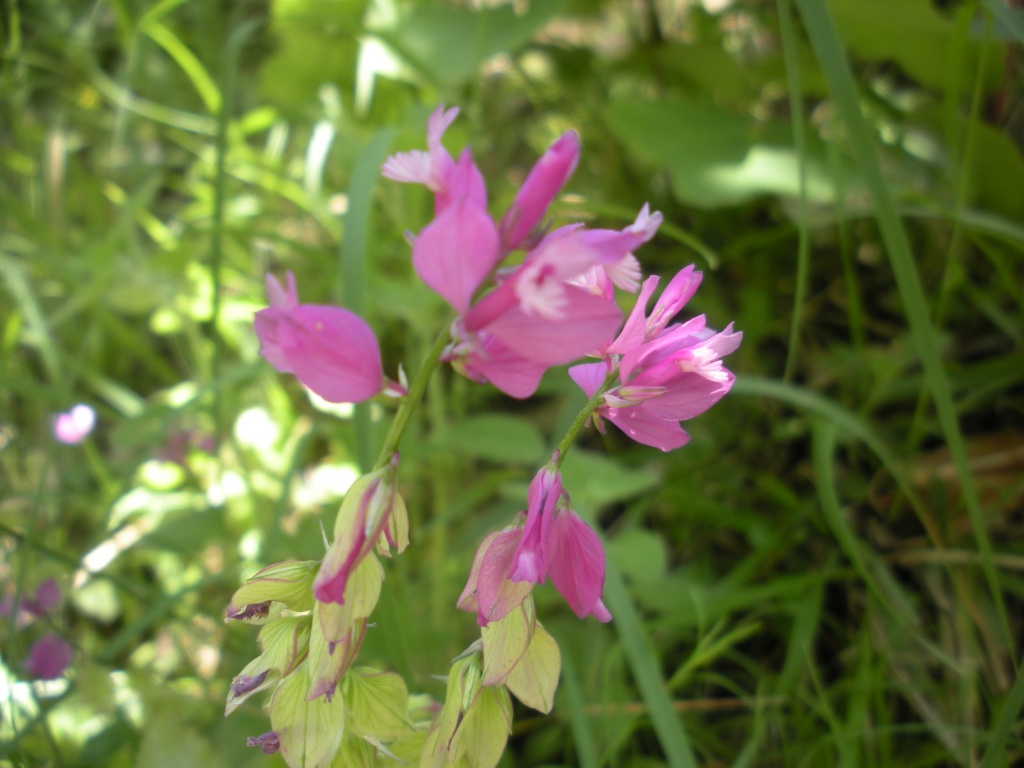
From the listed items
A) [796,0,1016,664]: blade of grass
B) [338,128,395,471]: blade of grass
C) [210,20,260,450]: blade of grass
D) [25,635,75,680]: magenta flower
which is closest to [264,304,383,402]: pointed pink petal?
[338,128,395,471]: blade of grass

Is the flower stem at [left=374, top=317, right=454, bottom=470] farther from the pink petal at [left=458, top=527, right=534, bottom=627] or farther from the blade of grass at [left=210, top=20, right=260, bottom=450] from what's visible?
the blade of grass at [left=210, top=20, right=260, bottom=450]

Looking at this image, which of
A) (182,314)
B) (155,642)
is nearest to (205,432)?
(182,314)

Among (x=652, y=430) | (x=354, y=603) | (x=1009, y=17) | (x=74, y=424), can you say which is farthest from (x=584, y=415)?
(x=74, y=424)

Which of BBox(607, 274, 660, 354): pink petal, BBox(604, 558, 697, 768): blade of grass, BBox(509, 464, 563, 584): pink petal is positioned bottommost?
BBox(604, 558, 697, 768): blade of grass

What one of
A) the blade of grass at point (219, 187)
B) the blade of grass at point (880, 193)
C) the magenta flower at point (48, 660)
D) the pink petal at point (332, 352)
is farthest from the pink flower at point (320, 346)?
the magenta flower at point (48, 660)

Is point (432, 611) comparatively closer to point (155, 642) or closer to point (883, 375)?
point (155, 642)
